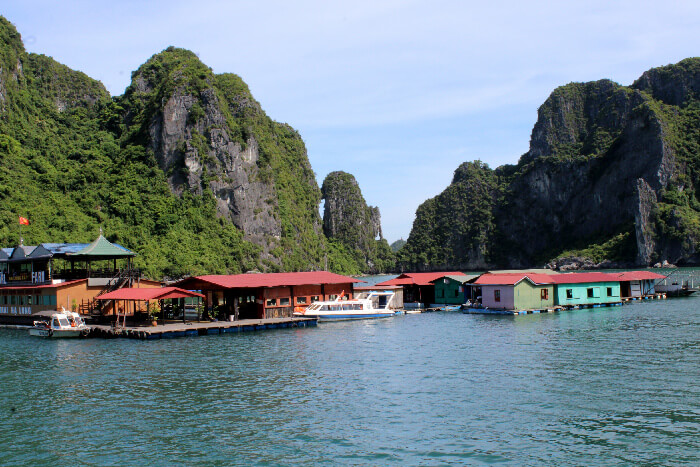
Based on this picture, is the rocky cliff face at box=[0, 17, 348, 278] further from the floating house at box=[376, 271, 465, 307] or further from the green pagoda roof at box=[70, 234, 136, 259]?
the floating house at box=[376, 271, 465, 307]

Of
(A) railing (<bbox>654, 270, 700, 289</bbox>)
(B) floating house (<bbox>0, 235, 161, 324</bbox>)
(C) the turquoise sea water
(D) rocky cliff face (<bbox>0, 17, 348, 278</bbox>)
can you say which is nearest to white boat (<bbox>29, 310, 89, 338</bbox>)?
(C) the turquoise sea water

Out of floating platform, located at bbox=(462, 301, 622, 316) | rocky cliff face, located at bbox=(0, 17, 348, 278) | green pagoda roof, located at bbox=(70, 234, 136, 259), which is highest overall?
rocky cliff face, located at bbox=(0, 17, 348, 278)

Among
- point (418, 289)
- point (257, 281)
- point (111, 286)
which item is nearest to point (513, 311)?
point (418, 289)

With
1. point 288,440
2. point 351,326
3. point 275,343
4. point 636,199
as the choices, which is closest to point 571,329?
point 351,326

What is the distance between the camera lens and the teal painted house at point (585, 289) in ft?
208

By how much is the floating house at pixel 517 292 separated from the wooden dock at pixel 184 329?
21.5 meters

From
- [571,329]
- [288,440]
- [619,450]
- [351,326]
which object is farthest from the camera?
[351,326]

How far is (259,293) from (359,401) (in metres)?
30.3

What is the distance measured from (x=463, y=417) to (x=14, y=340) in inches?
1570

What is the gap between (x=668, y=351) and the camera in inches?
1391

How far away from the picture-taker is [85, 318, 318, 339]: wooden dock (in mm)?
45531

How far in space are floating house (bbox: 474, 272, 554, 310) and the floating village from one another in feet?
0.33

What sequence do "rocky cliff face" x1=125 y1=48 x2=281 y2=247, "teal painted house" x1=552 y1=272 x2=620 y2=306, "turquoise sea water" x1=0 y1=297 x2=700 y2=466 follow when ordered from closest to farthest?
"turquoise sea water" x1=0 y1=297 x2=700 y2=466 < "teal painted house" x1=552 y1=272 x2=620 y2=306 < "rocky cliff face" x1=125 y1=48 x2=281 y2=247

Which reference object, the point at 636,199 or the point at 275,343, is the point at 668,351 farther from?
the point at 636,199
